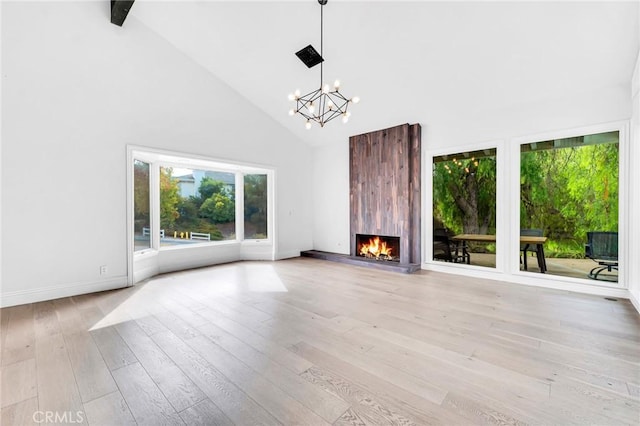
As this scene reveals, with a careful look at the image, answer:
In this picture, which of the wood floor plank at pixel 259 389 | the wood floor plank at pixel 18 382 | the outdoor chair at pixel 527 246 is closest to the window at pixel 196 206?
the wood floor plank at pixel 18 382

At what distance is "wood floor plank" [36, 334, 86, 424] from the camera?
1.61 meters

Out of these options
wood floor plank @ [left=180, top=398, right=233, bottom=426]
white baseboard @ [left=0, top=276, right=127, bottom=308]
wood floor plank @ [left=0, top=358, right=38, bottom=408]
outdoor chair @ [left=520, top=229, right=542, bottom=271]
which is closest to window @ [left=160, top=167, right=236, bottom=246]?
white baseboard @ [left=0, top=276, right=127, bottom=308]

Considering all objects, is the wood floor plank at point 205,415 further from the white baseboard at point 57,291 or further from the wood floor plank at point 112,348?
the white baseboard at point 57,291

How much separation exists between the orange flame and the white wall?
3.96 metres

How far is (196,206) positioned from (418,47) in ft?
15.8

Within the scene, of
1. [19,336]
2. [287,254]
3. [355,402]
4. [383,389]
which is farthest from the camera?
[287,254]

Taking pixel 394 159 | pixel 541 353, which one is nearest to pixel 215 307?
pixel 541 353

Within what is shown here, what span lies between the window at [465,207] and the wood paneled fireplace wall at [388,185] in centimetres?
39

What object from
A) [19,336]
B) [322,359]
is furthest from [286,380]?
[19,336]

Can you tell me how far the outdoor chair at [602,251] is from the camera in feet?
11.8

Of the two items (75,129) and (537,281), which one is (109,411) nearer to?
(75,129)

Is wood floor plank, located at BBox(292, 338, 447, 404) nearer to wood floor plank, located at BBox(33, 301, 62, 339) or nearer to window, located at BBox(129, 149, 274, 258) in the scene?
wood floor plank, located at BBox(33, 301, 62, 339)

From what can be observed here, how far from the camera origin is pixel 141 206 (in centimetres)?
469

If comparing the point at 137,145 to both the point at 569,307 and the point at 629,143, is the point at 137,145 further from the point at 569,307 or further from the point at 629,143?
the point at 629,143
